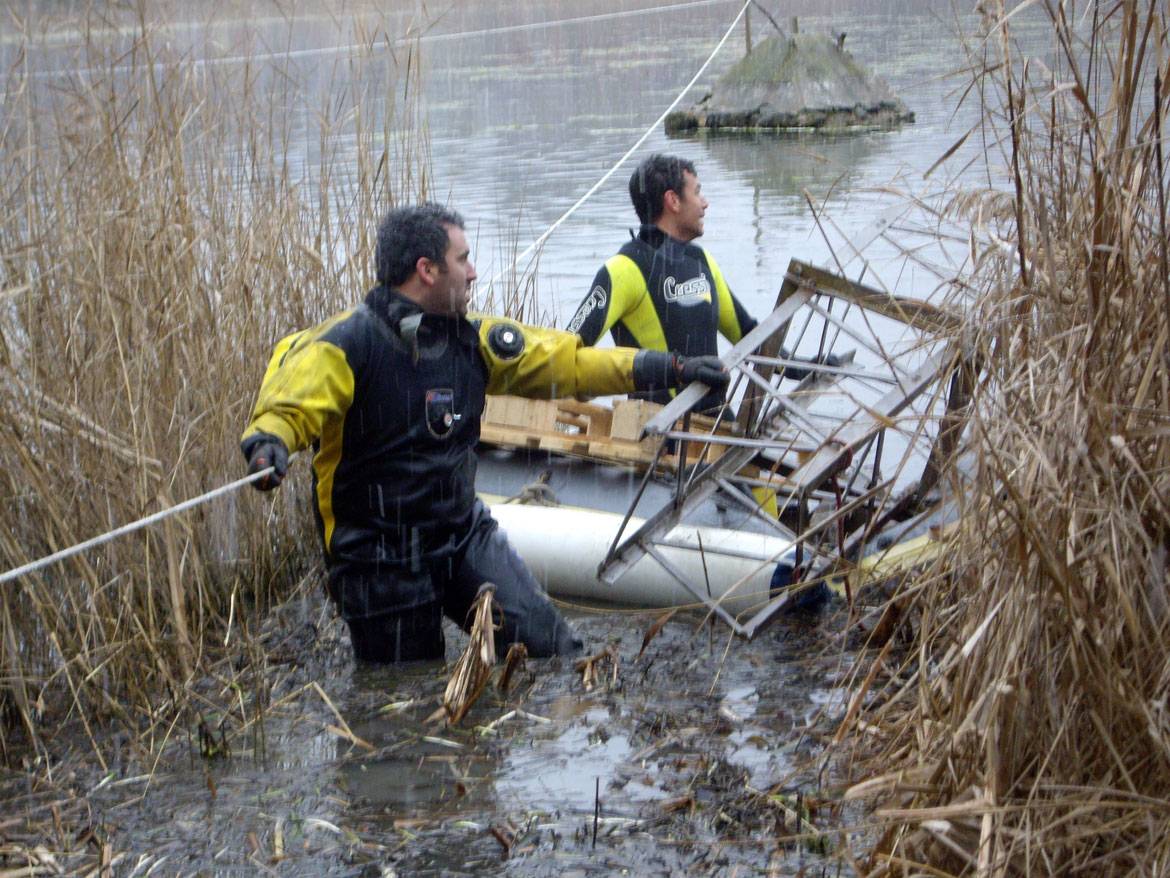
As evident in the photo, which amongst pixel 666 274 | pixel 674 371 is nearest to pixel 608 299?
pixel 666 274

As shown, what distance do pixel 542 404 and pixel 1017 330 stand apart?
377 centimetres

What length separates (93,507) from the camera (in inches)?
168

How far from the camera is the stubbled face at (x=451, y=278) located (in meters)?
4.49

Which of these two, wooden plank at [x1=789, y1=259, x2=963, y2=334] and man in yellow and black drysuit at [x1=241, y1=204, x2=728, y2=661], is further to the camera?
man in yellow and black drysuit at [x1=241, y1=204, x2=728, y2=661]

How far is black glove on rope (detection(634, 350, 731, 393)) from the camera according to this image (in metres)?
4.68

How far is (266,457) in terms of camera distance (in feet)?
12.7

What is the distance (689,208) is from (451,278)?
216 centimetres

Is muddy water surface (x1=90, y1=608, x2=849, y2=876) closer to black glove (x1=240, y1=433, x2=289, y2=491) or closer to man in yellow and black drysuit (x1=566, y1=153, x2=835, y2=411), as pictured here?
black glove (x1=240, y1=433, x2=289, y2=491)

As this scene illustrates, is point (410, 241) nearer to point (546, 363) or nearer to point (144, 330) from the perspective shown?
point (546, 363)

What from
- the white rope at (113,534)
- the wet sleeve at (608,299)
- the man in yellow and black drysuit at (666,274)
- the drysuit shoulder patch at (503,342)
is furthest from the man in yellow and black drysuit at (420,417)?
the man in yellow and black drysuit at (666,274)

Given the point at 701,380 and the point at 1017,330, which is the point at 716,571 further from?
the point at 1017,330

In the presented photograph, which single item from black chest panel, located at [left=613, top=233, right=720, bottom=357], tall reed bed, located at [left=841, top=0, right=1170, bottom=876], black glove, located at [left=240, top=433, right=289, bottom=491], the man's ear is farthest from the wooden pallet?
tall reed bed, located at [left=841, top=0, right=1170, bottom=876]

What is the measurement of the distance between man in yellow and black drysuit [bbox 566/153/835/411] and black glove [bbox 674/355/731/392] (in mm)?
1547

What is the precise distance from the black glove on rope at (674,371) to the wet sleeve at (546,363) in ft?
0.13
